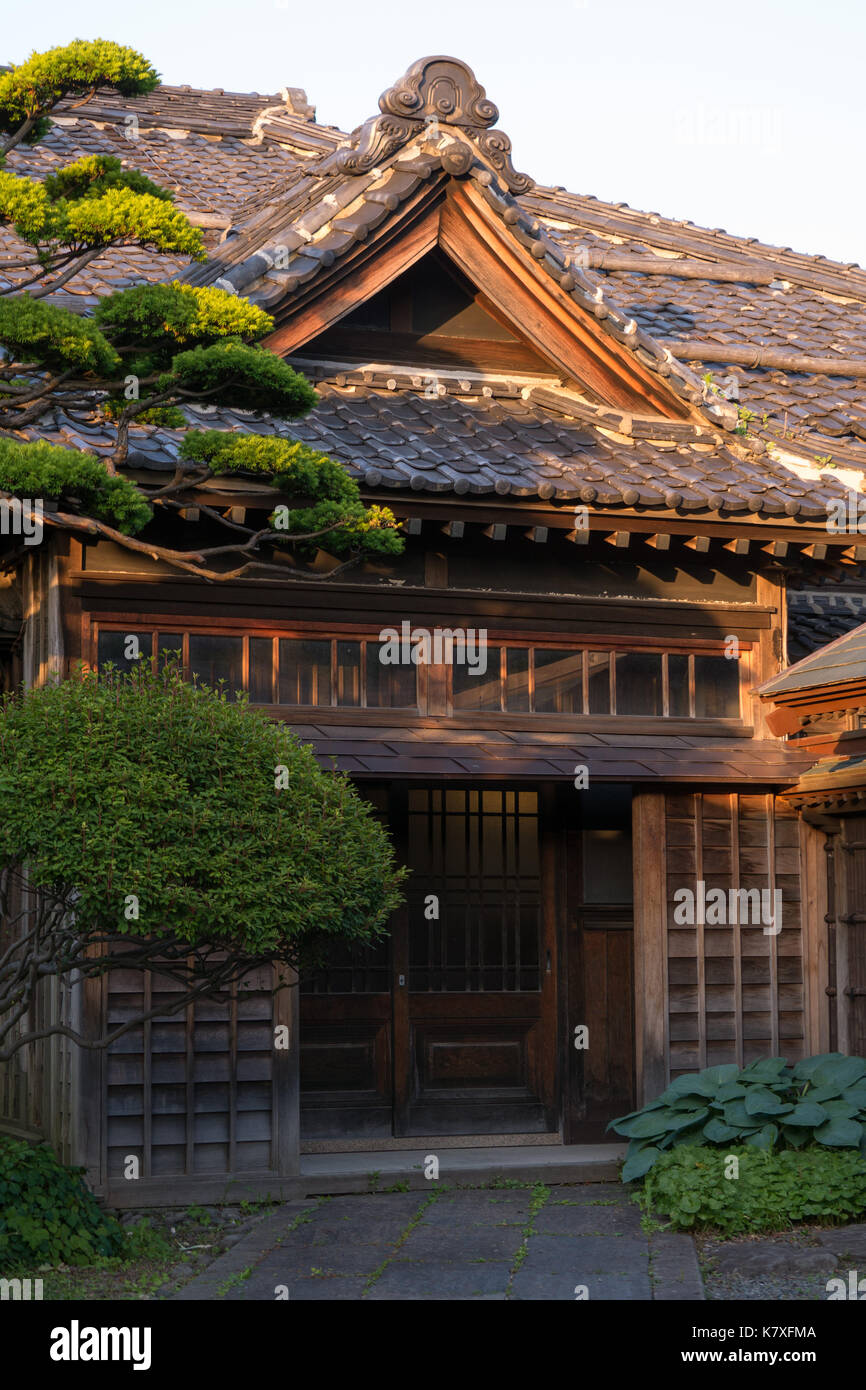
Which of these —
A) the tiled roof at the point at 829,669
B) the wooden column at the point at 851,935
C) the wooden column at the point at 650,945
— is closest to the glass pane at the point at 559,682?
the wooden column at the point at 650,945

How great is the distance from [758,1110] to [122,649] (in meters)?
4.94

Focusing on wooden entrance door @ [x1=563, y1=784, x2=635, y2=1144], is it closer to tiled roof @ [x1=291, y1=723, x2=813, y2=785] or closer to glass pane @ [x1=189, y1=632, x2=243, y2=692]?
tiled roof @ [x1=291, y1=723, x2=813, y2=785]

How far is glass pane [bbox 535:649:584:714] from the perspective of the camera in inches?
→ 424

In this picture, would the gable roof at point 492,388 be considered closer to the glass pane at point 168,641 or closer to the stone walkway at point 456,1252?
the glass pane at point 168,641

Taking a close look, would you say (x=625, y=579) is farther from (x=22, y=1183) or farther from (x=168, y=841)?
(x=22, y=1183)

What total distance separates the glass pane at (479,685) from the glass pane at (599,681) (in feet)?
2.27

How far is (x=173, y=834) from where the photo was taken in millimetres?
7297

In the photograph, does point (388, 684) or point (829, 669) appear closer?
point (829, 669)

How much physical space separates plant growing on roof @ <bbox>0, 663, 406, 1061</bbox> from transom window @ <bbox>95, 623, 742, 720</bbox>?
2028 mm

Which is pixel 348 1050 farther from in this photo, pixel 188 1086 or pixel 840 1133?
pixel 840 1133

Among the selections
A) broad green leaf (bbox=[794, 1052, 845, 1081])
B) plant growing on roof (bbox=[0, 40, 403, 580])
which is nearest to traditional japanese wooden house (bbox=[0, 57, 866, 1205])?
broad green leaf (bbox=[794, 1052, 845, 1081])

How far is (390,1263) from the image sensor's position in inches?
320

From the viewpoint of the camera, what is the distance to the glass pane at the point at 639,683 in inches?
432

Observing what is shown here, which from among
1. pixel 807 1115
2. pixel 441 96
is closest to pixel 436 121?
pixel 441 96
